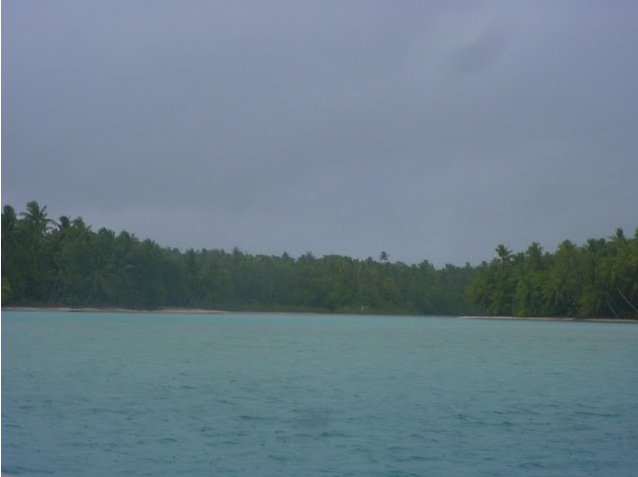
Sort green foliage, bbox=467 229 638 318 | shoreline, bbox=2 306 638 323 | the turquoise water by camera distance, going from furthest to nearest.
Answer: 1. shoreline, bbox=2 306 638 323
2. green foliage, bbox=467 229 638 318
3. the turquoise water

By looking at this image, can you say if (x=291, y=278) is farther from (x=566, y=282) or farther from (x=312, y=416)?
(x=312, y=416)

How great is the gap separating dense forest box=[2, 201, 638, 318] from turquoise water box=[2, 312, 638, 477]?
194ft

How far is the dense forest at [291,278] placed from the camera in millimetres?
97500

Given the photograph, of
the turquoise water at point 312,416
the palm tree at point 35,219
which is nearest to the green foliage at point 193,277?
the palm tree at point 35,219

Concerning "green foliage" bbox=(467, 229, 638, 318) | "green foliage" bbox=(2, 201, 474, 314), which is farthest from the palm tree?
"green foliage" bbox=(467, 229, 638, 318)

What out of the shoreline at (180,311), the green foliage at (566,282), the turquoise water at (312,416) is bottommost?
the turquoise water at (312,416)

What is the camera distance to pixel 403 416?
19.2 metres

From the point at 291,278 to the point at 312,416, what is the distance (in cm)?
11951

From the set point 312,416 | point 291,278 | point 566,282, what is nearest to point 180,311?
point 291,278

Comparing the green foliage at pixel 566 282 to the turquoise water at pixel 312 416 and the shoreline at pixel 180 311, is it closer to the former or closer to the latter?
the shoreline at pixel 180 311

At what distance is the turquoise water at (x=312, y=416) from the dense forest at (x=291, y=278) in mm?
59208

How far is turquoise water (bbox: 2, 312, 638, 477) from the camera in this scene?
14.1 m

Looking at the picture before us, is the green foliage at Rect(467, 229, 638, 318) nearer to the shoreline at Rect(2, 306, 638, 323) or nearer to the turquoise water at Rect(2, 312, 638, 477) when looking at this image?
the shoreline at Rect(2, 306, 638, 323)

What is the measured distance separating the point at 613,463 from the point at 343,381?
41.8 feet
